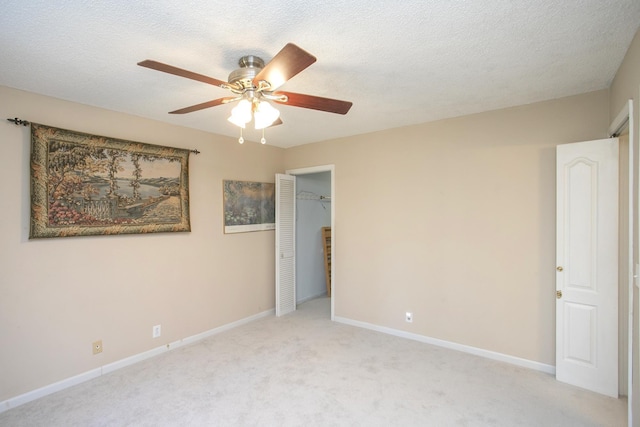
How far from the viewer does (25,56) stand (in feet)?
6.30

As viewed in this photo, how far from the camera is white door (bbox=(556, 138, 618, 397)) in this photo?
2.41 metres

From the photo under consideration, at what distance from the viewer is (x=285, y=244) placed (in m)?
4.51

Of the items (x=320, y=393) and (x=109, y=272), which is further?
(x=109, y=272)

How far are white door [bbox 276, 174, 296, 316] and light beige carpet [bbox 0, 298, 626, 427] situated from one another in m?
1.12

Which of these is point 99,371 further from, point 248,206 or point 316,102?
point 316,102

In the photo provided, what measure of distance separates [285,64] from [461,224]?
253 cm

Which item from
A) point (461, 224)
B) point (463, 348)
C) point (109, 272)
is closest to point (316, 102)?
point (461, 224)

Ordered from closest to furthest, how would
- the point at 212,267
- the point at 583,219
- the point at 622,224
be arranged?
1. the point at 622,224
2. the point at 583,219
3. the point at 212,267

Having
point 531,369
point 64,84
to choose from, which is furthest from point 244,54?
point 531,369

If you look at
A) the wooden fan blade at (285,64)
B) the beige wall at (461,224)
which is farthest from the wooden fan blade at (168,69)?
the beige wall at (461,224)

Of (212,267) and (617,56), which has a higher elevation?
(617,56)

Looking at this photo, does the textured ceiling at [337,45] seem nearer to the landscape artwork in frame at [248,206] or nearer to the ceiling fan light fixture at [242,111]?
the ceiling fan light fixture at [242,111]

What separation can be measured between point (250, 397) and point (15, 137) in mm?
2680

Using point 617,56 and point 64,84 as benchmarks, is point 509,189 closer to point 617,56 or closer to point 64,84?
point 617,56
